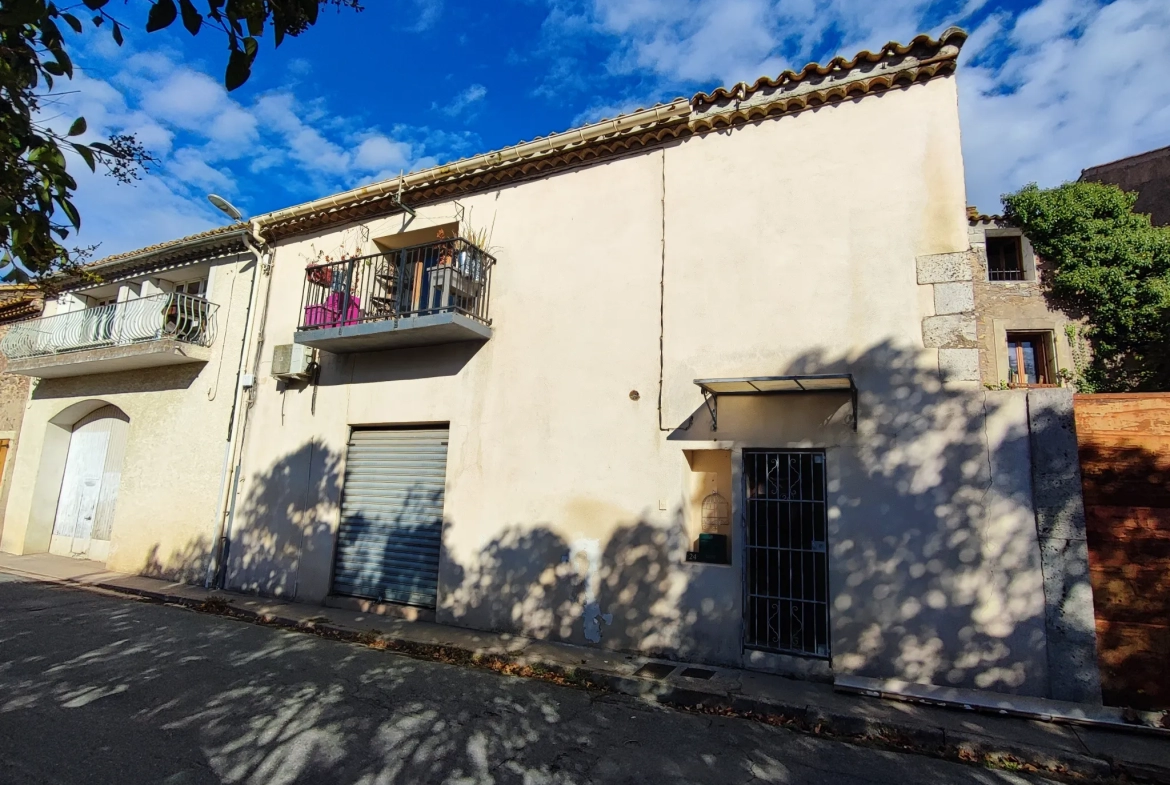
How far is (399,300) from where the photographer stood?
7.96 m

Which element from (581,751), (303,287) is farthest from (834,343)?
(303,287)

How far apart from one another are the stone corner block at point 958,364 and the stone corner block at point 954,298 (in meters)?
0.38

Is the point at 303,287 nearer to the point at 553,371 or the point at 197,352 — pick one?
the point at 197,352

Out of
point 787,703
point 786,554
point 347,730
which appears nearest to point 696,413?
point 786,554

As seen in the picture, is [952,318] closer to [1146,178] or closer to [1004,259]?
[1004,259]

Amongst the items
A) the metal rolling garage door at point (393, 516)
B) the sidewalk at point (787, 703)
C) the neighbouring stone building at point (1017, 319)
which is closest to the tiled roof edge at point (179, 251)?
the metal rolling garage door at point (393, 516)

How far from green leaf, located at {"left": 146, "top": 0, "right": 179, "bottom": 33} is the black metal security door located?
5634 millimetres

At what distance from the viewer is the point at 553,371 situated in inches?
297

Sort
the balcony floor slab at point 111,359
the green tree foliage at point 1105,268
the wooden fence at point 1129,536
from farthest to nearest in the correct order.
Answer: the green tree foliage at point 1105,268 < the balcony floor slab at point 111,359 < the wooden fence at point 1129,536

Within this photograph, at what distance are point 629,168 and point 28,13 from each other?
6106mm

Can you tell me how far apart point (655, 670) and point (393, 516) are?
435cm

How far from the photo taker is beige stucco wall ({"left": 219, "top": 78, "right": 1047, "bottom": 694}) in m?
5.41

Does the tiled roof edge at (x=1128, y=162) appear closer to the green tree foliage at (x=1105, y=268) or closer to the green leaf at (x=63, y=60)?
the green tree foliage at (x=1105, y=268)

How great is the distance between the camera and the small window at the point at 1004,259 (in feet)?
55.7
